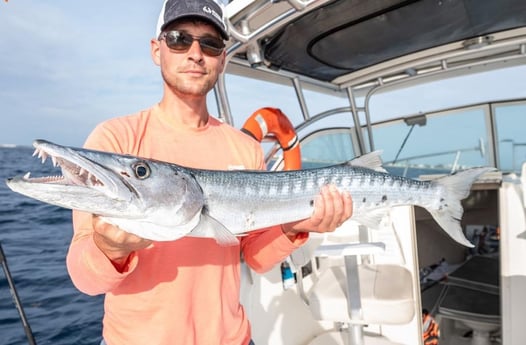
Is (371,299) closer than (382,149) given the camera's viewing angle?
Yes

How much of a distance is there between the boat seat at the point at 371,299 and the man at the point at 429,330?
1.65 metres

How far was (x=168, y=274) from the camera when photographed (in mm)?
1752

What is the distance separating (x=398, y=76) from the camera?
17.4 ft

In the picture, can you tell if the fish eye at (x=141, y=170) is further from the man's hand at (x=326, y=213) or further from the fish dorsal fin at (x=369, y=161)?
the fish dorsal fin at (x=369, y=161)

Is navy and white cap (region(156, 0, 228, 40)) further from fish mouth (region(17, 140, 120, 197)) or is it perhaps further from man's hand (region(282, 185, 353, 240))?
man's hand (region(282, 185, 353, 240))

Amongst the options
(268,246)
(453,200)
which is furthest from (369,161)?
(268,246)

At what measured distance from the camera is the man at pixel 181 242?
1.57m

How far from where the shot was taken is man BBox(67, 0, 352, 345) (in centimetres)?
157

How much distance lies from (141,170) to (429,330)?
15.6 ft

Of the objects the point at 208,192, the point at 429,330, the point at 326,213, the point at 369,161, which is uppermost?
the point at 369,161

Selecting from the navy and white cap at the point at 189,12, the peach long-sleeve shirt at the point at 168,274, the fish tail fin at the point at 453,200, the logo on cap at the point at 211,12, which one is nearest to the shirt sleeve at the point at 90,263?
the peach long-sleeve shirt at the point at 168,274

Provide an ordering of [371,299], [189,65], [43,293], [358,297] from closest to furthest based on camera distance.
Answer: [189,65] < [358,297] < [371,299] < [43,293]

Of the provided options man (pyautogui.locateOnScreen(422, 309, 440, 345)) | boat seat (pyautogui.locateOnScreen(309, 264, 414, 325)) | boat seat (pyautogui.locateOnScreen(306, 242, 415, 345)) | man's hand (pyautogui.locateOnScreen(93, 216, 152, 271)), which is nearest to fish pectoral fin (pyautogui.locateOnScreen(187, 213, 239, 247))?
man's hand (pyautogui.locateOnScreen(93, 216, 152, 271))

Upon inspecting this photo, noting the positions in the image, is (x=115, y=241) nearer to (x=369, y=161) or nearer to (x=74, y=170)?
(x=74, y=170)
